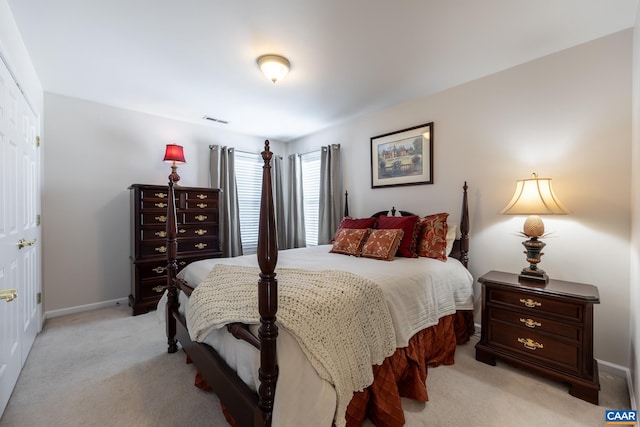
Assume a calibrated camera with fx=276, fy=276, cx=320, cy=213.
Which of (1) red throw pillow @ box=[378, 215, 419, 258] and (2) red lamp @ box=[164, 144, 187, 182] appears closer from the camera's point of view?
(1) red throw pillow @ box=[378, 215, 419, 258]

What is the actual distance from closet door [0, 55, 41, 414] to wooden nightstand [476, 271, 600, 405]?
290 centimetres

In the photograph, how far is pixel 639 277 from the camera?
1591 millimetres

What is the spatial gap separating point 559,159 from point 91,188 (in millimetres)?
4872

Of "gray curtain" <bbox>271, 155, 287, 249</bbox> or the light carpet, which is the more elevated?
"gray curtain" <bbox>271, 155, 287, 249</bbox>

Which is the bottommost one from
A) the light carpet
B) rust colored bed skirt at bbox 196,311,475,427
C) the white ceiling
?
the light carpet

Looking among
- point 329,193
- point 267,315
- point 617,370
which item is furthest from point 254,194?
point 617,370

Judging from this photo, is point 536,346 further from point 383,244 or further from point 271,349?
point 271,349

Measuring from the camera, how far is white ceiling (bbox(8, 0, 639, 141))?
5.92 feet

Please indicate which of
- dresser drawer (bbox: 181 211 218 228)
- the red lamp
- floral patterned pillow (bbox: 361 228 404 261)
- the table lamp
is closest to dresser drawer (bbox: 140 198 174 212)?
dresser drawer (bbox: 181 211 218 228)

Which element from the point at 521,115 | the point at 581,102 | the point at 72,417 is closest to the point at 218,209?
the point at 72,417

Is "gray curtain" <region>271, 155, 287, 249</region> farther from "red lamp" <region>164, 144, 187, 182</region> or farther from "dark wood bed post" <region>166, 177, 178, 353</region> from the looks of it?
"dark wood bed post" <region>166, 177, 178, 353</region>

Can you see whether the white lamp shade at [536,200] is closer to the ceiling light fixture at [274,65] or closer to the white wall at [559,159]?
the white wall at [559,159]

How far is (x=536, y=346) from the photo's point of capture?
197 cm

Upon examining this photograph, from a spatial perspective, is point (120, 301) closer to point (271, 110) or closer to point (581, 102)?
point (271, 110)
